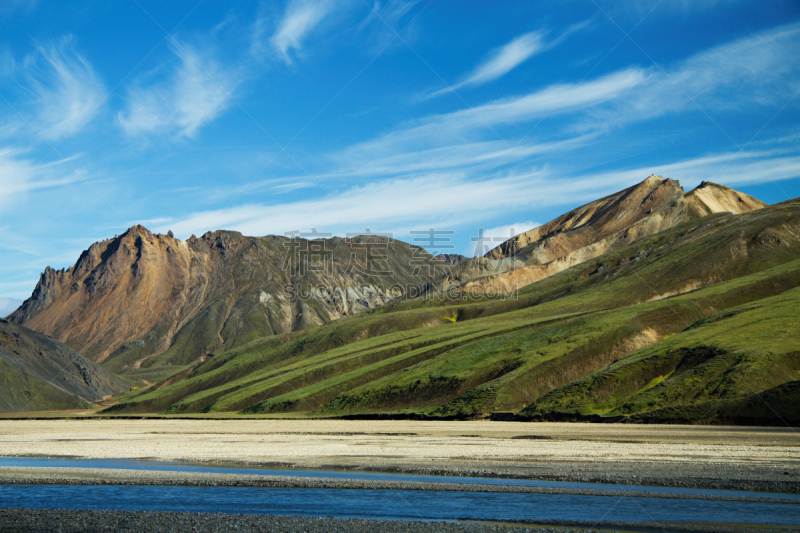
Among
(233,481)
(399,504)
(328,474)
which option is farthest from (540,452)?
(233,481)

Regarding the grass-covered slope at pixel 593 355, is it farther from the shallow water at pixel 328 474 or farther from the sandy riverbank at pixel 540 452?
the shallow water at pixel 328 474

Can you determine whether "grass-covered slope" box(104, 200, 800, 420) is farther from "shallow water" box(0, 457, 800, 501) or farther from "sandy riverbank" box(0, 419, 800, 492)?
"shallow water" box(0, 457, 800, 501)

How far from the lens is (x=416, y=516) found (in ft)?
82.5

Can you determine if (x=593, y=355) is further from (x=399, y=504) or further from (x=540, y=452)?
(x=399, y=504)

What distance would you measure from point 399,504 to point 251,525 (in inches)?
295

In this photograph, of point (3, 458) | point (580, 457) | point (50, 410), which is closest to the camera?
point (580, 457)

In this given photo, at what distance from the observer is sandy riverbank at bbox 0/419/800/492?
3481 cm

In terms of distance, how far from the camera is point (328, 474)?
37.3 metres

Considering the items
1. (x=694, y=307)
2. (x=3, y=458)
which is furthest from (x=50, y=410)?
(x=694, y=307)

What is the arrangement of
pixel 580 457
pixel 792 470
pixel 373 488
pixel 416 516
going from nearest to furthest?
1. pixel 416 516
2. pixel 373 488
3. pixel 792 470
4. pixel 580 457

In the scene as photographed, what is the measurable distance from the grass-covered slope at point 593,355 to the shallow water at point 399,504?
5042cm

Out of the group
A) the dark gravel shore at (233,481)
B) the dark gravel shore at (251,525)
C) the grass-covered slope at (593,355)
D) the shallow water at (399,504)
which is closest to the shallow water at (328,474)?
the dark gravel shore at (233,481)

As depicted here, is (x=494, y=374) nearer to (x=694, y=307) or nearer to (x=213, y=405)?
(x=694, y=307)

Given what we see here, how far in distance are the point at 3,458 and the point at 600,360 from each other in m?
93.3
